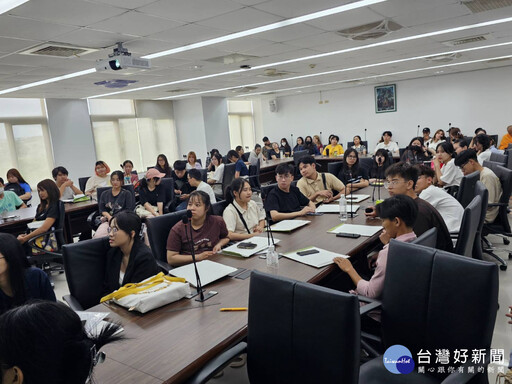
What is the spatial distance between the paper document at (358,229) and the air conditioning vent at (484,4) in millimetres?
2615

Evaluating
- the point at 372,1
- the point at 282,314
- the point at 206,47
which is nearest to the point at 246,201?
the point at 282,314

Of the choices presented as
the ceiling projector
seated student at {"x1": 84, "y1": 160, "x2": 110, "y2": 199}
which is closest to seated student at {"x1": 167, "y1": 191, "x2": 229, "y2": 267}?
the ceiling projector

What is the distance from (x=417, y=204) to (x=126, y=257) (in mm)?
1887

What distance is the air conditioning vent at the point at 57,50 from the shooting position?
4079 mm

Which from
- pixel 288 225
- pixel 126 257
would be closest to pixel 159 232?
pixel 126 257

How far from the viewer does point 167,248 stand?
2641mm

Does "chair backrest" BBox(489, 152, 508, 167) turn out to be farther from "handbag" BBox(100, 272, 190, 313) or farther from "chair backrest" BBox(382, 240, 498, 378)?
"handbag" BBox(100, 272, 190, 313)

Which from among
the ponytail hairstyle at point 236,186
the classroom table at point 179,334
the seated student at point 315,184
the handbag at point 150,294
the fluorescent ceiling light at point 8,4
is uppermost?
the fluorescent ceiling light at point 8,4

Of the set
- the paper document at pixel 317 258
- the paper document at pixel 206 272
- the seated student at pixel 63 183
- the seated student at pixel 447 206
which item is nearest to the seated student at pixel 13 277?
the paper document at pixel 206 272

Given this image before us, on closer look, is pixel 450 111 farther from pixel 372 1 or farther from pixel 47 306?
pixel 47 306

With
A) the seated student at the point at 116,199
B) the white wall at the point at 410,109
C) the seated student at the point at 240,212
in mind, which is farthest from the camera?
the white wall at the point at 410,109

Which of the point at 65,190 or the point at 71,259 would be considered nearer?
the point at 71,259

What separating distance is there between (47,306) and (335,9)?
11.8 feet

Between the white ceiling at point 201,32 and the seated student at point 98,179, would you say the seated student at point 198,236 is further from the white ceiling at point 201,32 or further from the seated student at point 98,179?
the seated student at point 98,179
